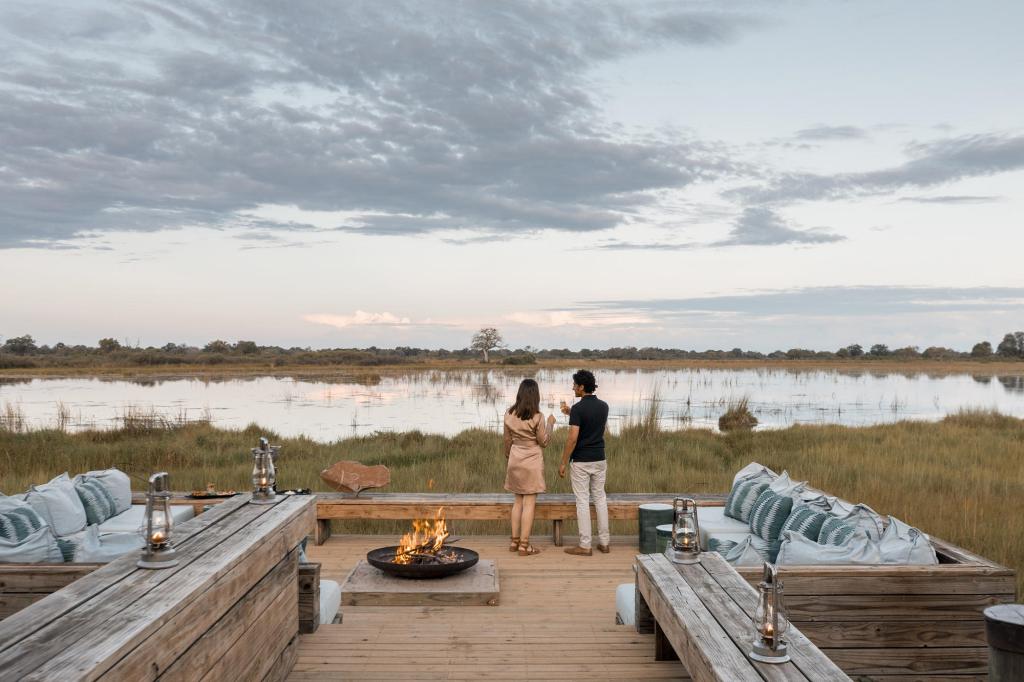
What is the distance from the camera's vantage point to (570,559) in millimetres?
7793

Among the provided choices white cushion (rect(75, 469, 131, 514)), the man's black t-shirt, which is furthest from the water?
white cushion (rect(75, 469, 131, 514))

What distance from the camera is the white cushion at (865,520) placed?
5.43m

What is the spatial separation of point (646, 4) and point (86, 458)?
38.4 feet

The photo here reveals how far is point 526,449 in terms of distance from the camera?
25.6ft

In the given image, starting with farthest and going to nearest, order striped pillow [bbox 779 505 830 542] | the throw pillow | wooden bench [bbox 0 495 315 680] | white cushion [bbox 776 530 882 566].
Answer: striped pillow [bbox 779 505 830 542]
the throw pillow
white cushion [bbox 776 530 882 566]
wooden bench [bbox 0 495 315 680]

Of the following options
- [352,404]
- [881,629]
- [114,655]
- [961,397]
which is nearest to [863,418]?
[961,397]

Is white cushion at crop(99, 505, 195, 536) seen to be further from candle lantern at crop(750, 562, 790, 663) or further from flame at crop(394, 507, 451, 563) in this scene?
candle lantern at crop(750, 562, 790, 663)

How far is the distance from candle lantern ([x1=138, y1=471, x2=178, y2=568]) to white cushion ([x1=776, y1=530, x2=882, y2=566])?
336 cm

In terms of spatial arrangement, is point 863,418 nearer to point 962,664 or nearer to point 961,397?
point 961,397

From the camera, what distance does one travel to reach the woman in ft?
25.3

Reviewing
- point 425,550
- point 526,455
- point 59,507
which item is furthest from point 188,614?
point 526,455

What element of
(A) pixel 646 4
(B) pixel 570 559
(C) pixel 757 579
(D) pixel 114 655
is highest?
(A) pixel 646 4

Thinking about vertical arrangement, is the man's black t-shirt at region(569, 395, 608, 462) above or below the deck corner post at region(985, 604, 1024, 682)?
above

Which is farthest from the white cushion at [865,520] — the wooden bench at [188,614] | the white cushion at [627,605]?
the wooden bench at [188,614]
